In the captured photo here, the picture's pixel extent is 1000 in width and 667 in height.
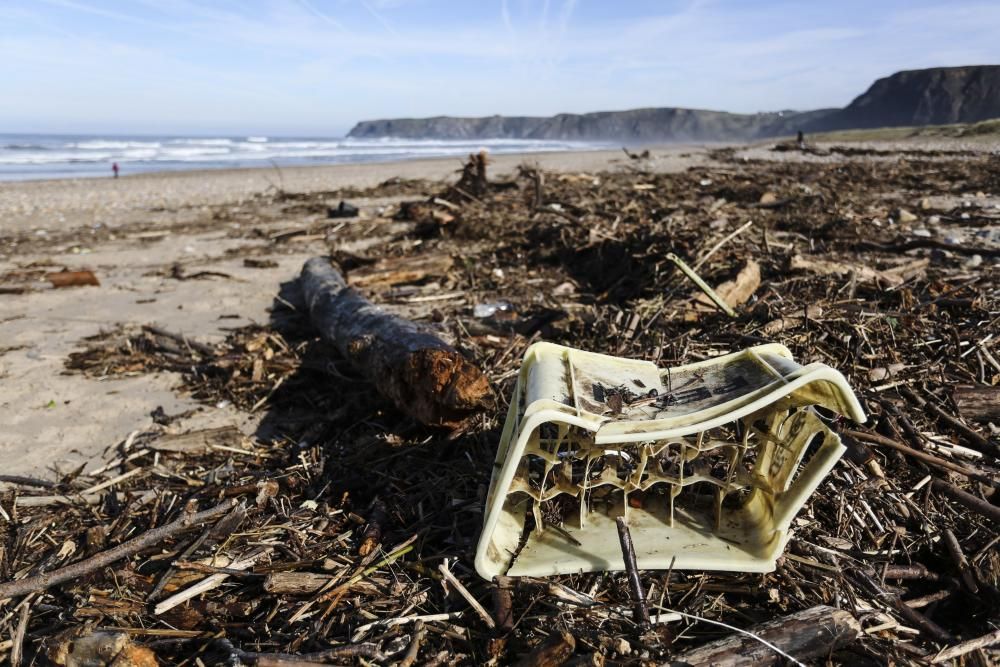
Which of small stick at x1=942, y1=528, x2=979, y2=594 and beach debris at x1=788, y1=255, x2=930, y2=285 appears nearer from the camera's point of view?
small stick at x1=942, y1=528, x2=979, y2=594

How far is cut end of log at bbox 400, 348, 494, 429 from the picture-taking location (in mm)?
2865

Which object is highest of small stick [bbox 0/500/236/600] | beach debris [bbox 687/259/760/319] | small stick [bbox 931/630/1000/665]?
beach debris [bbox 687/259/760/319]

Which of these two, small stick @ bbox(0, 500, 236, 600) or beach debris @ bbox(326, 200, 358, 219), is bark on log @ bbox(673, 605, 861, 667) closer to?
small stick @ bbox(0, 500, 236, 600)

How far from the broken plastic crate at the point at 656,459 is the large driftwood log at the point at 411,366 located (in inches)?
25.9

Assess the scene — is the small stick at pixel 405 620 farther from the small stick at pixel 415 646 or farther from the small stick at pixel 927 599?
the small stick at pixel 927 599

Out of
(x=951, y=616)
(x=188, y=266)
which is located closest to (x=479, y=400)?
(x=951, y=616)

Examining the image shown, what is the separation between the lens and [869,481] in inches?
98.4

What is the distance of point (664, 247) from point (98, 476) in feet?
15.3

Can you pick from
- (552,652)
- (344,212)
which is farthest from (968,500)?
(344,212)

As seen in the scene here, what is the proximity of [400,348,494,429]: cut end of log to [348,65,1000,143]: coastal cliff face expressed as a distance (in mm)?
100173

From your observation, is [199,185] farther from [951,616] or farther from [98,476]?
[951,616]

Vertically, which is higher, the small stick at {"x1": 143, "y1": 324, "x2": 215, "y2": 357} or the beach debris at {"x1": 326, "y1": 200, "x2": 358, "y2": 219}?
the beach debris at {"x1": 326, "y1": 200, "x2": 358, "y2": 219}

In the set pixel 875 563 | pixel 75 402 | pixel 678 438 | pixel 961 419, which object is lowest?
pixel 75 402

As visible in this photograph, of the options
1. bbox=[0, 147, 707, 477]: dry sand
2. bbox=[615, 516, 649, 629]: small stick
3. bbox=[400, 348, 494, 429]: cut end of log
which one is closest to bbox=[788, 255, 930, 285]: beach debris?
bbox=[400, 348, 494, 429]: cut end of log
